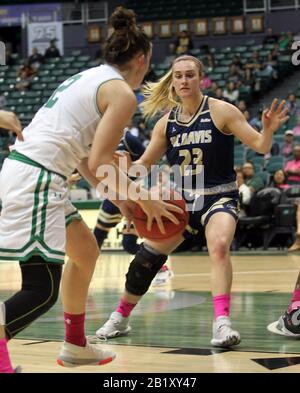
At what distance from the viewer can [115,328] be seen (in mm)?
5430

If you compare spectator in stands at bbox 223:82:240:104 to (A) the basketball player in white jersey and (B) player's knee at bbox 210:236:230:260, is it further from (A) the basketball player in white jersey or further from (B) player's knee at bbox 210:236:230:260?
(A) the basketball player in white jersey

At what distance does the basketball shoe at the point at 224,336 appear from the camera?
15.7 feet

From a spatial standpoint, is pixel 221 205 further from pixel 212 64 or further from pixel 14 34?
pixel 14 34

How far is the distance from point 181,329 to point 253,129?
143 centimetres

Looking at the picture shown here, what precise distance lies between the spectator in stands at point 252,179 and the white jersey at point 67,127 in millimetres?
10162

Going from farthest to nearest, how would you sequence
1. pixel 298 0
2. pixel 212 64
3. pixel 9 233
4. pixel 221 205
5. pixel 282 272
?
pixel 298 0, pixel 212 64, pixel 282 272, pixel 221 205, pixel 9 233

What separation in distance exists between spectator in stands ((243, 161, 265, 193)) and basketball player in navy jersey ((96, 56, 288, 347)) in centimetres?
828

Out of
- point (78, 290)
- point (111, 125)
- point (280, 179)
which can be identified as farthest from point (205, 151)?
point (280, 179)

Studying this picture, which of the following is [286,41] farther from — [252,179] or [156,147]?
[156,147]

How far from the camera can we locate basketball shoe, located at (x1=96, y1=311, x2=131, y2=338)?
537cm

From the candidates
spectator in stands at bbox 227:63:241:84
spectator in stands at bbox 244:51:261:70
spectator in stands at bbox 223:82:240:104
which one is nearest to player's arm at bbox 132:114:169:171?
spectator in stands at bbox 223:82:240:104

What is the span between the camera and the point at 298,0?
76.6 ft

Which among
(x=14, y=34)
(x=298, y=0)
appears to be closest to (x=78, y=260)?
(x=298, y=0)

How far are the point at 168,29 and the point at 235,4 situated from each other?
2151 millimetres
